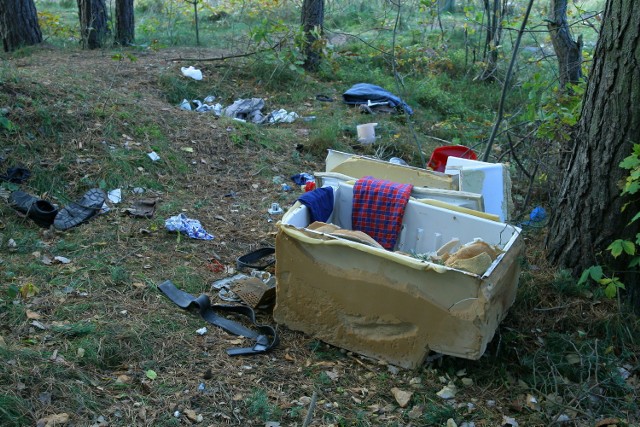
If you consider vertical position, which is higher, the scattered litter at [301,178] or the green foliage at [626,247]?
the green foliage at [626,247]

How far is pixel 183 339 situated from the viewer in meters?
3.69

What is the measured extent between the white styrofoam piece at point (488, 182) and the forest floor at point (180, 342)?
341mm

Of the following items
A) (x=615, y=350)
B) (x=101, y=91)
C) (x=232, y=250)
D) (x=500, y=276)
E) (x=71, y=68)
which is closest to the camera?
(x=500, y=276)

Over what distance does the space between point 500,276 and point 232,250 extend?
6.98ft

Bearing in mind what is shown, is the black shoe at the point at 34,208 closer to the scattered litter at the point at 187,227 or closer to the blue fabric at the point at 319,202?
the scattered litter at the point at 187,227

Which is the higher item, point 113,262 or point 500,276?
point 500,276

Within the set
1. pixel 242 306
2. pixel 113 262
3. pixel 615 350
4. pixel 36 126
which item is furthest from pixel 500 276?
pixel 36 126

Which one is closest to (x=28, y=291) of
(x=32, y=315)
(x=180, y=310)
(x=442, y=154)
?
(x=32, y=315)

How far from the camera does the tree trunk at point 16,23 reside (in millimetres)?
8992

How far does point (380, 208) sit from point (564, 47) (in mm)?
2821

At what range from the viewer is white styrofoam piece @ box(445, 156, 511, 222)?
4.83 m

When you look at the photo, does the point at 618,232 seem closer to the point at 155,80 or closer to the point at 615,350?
the point at 615,350

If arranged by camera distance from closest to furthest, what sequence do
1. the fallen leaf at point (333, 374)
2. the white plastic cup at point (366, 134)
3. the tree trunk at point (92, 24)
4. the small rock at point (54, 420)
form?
the small rock at point (54, 420) < the fallen leaf at point (333, 374) < the white plastic cup at point (366, 134) < the tree trunk at point (92, 24)

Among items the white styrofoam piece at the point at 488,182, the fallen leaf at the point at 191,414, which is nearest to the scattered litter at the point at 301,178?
the white styrofoam piece at the point at 488,182
